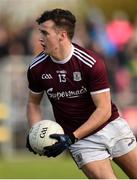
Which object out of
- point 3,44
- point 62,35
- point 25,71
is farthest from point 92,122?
point 3,44

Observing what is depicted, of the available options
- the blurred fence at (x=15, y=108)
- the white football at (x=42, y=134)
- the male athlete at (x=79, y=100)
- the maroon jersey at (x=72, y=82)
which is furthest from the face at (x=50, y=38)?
the blurred fence at (x=15, y=108)

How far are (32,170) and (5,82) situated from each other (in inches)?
118

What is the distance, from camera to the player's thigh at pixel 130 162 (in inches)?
375

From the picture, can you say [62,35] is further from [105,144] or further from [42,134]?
[105,144]

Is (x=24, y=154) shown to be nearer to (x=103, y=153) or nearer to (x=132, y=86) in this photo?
(x=132, y=86)

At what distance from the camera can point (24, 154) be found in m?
17.4

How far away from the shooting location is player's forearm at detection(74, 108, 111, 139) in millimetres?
9164

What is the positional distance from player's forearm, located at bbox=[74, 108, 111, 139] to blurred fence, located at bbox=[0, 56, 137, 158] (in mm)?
7899

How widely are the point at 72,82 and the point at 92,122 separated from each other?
1.46ft

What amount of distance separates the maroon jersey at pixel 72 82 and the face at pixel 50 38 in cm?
18

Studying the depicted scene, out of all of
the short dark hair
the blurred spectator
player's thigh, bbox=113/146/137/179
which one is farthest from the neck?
the blurred spectator

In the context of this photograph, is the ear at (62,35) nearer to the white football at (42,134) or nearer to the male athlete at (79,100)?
the male athlete at (79,100)

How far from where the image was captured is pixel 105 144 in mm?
9406

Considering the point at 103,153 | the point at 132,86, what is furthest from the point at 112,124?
the point at 132,86
